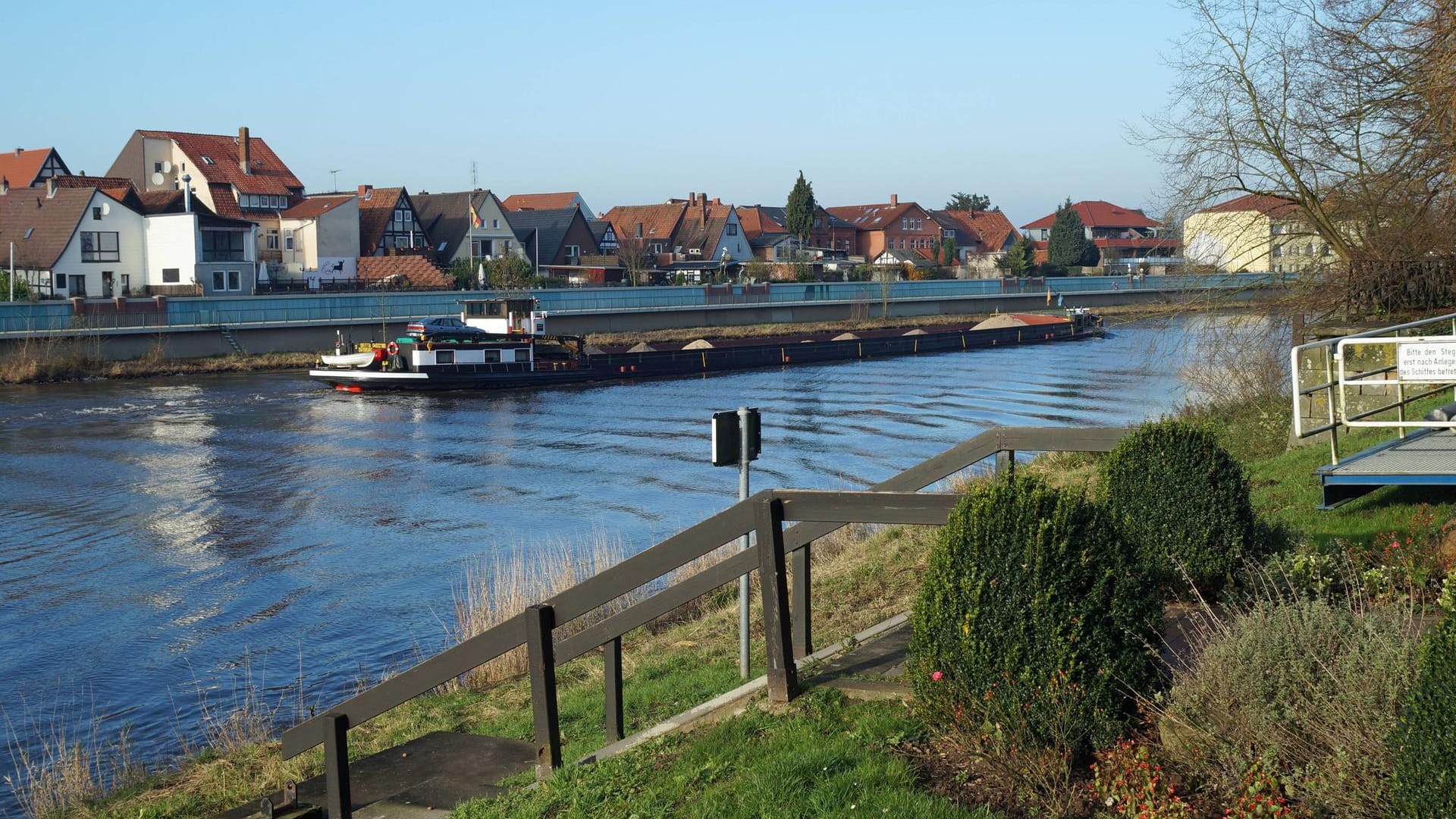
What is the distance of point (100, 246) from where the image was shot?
219 feet

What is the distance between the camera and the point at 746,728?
593 centimetres

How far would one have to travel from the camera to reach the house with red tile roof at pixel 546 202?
108125mm

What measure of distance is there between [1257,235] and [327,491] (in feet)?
66.9

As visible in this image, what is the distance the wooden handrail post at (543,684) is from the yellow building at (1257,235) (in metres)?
16.3

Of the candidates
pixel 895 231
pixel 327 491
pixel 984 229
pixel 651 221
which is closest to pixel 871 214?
pixel 895 231

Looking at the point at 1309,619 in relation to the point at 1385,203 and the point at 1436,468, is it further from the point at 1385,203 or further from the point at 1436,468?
the point at 1385,203

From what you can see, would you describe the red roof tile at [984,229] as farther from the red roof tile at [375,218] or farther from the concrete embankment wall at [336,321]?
the red roof tile at [375,218]

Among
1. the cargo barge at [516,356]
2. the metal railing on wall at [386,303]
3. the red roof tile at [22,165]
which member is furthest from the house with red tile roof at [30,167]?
the cargo barge at [516,356]

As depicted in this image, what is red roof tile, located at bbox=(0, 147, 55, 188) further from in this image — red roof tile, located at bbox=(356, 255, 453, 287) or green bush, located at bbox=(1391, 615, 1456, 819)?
green bush, located at bbox=(1391, 615, 1456, 819)

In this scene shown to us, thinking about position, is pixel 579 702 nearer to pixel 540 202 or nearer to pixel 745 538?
pixel 745 538

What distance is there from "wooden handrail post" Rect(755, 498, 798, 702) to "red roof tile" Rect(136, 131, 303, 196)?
81.8 metres

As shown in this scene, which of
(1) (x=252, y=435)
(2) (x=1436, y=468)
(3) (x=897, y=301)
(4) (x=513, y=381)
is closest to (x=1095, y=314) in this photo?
(3) (x=897, y=301)

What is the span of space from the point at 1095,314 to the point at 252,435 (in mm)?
62991

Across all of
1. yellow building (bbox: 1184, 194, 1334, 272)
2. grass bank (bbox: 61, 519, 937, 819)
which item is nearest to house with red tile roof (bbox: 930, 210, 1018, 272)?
yellow building (bbox: 1184, 194, 1334, 272)
